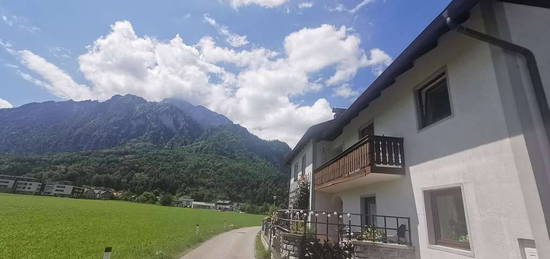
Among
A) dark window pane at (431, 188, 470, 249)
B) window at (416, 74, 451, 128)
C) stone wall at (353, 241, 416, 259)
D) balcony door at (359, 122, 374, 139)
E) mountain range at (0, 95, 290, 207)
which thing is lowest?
stone wall at (353, 241, 416, 259)

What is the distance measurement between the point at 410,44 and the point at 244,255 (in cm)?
1180

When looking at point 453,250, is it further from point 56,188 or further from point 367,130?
point 56,188

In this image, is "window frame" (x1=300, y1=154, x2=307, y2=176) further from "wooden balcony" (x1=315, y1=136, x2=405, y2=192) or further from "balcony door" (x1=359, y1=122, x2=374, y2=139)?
"wooden balcony" (x1=315, y1=136, x2=405, y2=192)

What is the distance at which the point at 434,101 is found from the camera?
24.0ft

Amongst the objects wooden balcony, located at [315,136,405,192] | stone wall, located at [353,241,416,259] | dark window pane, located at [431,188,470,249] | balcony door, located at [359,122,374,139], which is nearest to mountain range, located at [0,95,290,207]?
balcony door, located at [359,122,374,139]

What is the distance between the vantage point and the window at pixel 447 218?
238 inches

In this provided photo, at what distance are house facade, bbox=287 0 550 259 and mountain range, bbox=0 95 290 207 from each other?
35689 mm

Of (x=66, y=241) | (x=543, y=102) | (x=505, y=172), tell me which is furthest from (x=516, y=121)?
(x=66, y=241)

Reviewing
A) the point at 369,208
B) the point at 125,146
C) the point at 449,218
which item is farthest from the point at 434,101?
the point at 125,146

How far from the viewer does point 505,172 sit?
15.7 ft

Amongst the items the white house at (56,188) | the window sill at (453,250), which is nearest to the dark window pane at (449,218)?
the window sill at (453,250)

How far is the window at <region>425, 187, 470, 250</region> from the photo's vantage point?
604 centimetres

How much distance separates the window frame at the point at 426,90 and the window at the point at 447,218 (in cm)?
175

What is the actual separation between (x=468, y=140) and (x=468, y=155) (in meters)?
0.31
